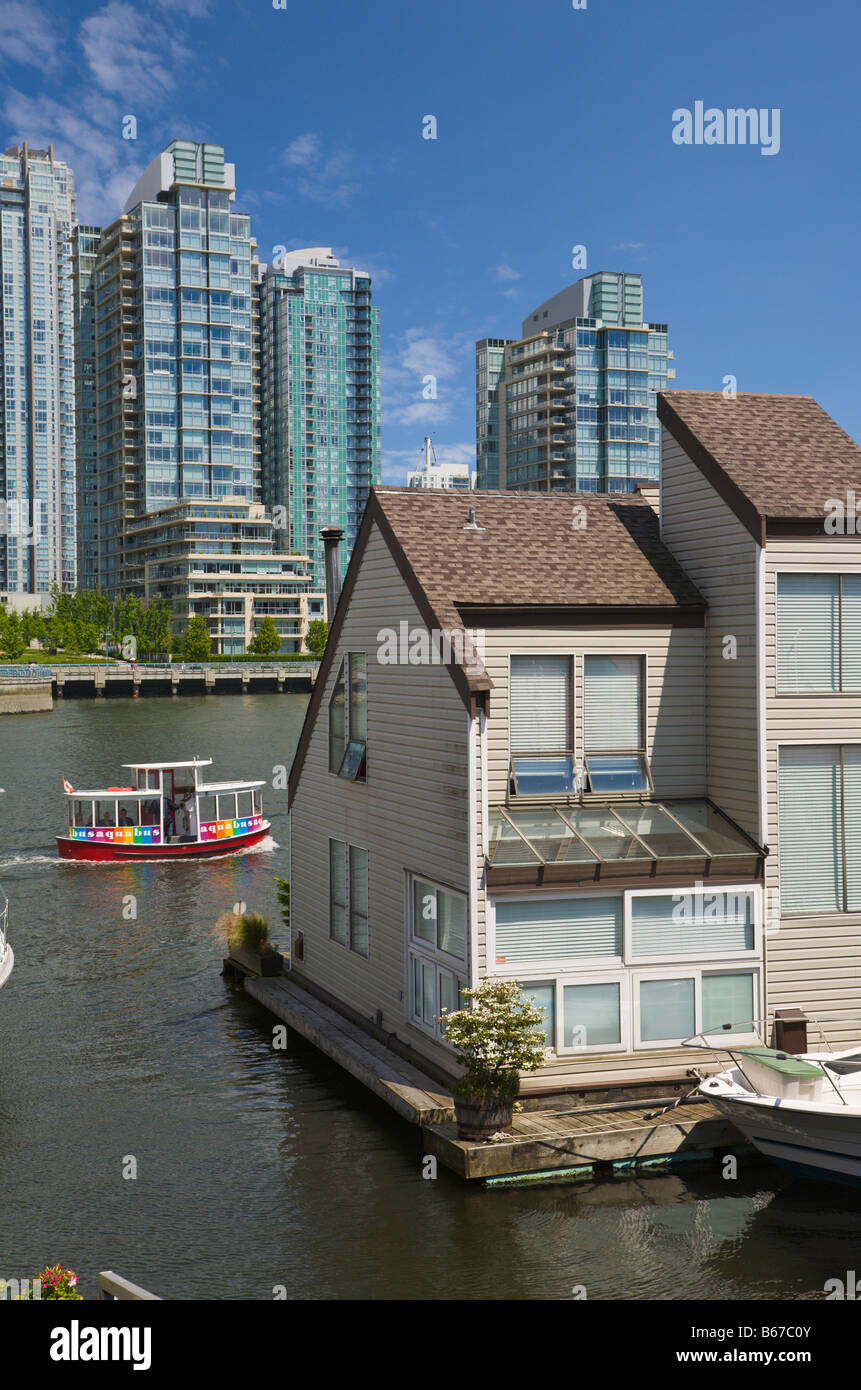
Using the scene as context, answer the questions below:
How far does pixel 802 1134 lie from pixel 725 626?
8263 mm

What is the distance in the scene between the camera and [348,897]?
1024 inches

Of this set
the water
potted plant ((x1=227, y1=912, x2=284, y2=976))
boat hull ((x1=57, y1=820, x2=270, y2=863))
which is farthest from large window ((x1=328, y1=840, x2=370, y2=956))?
boat hull ((x1=57, y1=820, x2=270, y2=863))

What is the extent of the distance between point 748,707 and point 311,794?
10.2 m

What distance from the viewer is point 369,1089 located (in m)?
23.5

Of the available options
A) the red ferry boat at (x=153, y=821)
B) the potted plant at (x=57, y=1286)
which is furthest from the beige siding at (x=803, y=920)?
the red ferry boat at (x=153, y=821)

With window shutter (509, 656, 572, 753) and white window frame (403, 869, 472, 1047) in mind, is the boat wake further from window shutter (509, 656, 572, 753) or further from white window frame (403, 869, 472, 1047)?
window shutter (509, 656, 572, 753)

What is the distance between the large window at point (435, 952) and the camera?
816 inches

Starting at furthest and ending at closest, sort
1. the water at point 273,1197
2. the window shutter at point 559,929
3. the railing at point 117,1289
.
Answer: the window shutter at point 559,929, the water at point 273,1197, the railing at point 117,1289

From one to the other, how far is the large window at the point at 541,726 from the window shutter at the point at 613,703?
17.0 inches

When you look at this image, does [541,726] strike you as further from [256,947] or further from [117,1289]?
[256,947]

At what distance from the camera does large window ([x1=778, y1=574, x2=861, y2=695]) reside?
2159cm

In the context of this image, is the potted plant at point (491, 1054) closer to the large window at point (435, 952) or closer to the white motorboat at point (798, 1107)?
the large window at point (435, 952)
